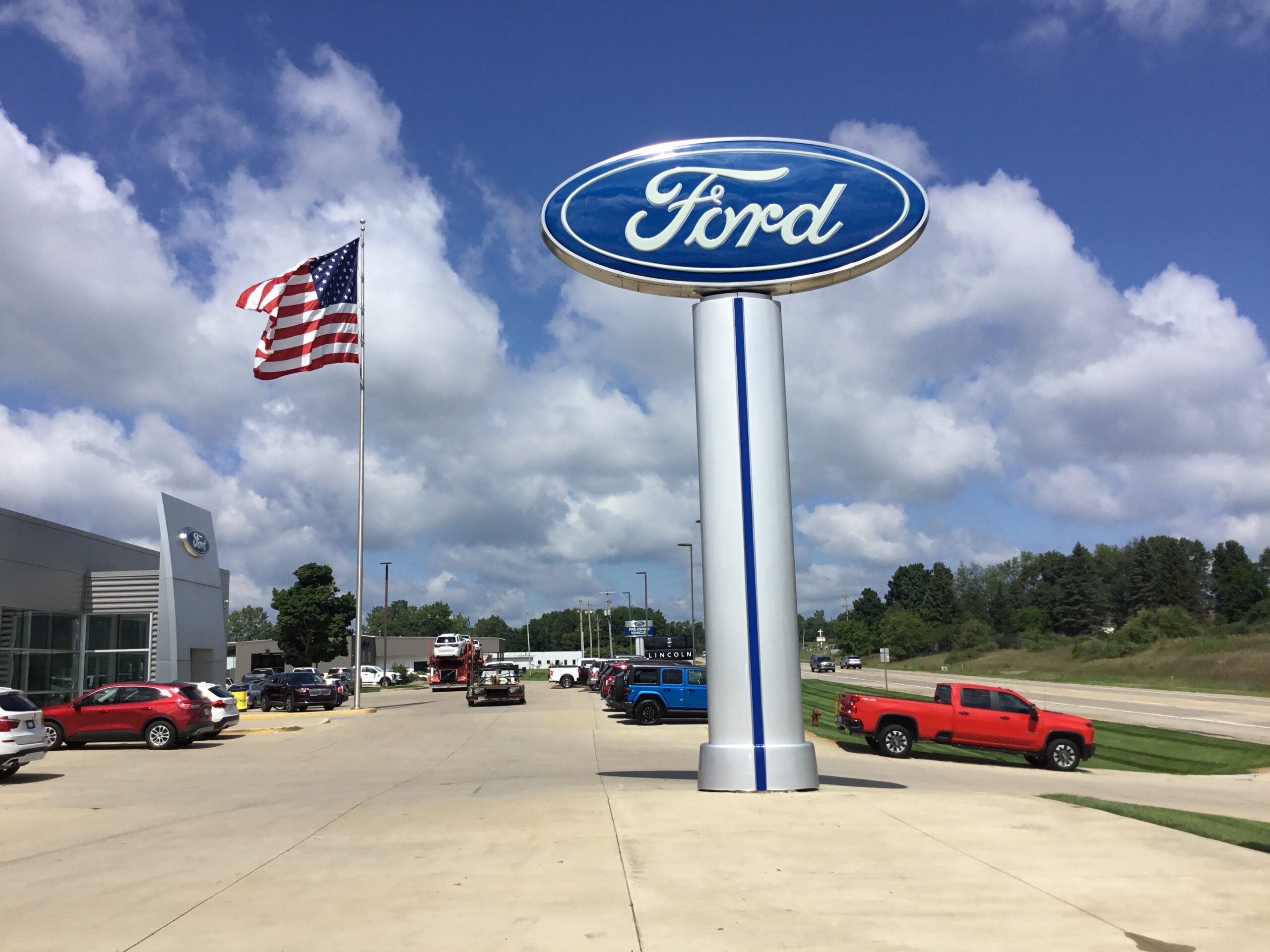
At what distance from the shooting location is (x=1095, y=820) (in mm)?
10469

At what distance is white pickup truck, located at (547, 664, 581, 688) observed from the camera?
68.2 meters

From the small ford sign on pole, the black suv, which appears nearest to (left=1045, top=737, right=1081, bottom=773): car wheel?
the small ford sign on pole

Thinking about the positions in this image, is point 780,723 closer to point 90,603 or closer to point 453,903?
point 453,903

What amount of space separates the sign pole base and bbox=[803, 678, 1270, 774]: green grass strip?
12.3m

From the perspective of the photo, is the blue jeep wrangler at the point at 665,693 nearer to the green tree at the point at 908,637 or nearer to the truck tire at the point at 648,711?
the truck tire at the point at 648,711

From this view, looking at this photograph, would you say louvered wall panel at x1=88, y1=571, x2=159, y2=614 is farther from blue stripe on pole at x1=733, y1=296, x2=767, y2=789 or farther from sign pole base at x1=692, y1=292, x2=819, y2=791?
blue stripe on pole at x1=733, y1=296, x2=767, y2=789

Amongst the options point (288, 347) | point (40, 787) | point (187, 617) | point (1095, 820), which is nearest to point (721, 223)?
point (1095, 820)

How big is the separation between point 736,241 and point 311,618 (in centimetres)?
6336

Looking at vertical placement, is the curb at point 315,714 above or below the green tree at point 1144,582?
below

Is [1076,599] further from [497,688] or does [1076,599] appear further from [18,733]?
[18,733]

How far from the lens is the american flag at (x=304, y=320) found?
30.5 m

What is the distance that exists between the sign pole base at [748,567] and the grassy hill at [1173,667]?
50625 mm

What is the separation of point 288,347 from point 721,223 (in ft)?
70.2

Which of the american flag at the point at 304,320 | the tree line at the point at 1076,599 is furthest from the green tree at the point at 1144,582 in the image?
the american flag at the point at 304,320
